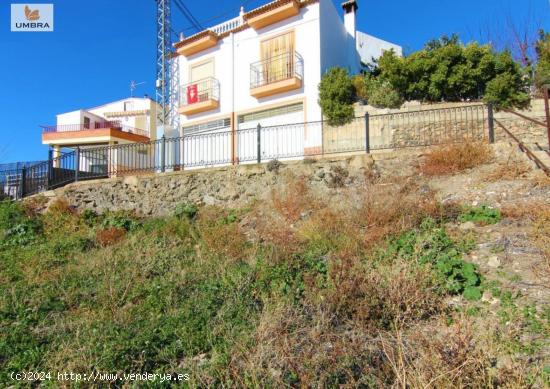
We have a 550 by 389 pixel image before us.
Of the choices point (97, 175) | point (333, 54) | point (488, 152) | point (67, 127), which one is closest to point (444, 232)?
point (488, 152)

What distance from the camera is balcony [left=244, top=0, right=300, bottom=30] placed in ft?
49.0

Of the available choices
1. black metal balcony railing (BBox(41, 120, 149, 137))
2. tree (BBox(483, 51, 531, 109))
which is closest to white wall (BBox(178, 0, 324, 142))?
tree (BBox(483, 51, 531, 109))

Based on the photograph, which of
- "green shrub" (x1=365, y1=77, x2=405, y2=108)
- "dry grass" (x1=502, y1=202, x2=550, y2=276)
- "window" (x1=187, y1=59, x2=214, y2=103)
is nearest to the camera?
"dry grass" (x1=502, y1=202, x2=550, y2=276)

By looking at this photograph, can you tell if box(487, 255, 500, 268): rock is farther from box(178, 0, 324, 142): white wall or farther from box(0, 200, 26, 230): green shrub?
box(0, 200, 26, 230): green shrub

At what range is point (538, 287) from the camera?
163 inches

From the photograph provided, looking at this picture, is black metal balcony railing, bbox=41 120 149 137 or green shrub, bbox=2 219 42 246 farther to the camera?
black metal balcony railing, bbox=41 120 149 137

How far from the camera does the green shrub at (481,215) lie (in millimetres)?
5851

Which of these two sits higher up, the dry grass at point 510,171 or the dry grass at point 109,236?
the dry grass at point 510,171

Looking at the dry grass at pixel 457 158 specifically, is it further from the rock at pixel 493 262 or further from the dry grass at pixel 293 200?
the rock at pixel 493 262

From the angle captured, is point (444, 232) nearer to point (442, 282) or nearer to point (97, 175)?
point (442, 282)

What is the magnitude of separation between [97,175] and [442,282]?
35.6 ft

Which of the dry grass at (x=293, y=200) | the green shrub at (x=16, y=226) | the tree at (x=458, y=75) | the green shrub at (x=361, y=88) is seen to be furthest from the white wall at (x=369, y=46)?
the green shrub at (x=16, y=226)

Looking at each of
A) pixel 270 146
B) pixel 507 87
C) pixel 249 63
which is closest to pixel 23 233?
pixel 270 146

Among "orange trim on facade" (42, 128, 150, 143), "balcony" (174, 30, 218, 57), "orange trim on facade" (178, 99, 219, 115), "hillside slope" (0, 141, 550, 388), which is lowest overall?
"hillside slope" (0, 141, 550, 388)
